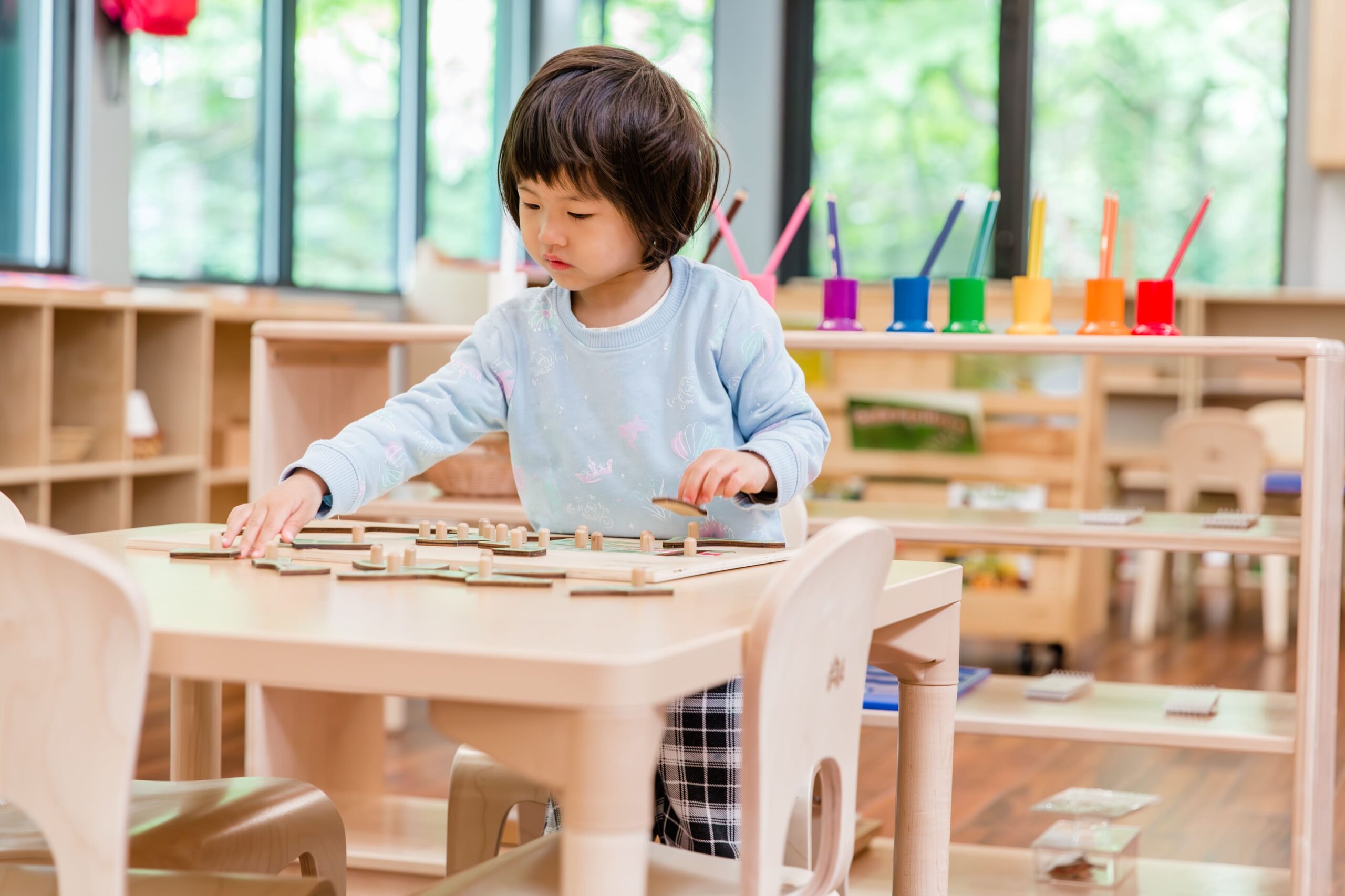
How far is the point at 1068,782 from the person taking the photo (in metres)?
2.86

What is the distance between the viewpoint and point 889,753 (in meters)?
3.04

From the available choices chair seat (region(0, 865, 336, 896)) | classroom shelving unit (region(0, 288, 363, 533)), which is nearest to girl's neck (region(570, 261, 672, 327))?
chair seat (region(0, 865, 336, 896))

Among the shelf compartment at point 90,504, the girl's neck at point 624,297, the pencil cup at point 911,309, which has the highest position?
the pencil cup at point 911,309

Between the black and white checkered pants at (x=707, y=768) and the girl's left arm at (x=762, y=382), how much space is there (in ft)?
0.67

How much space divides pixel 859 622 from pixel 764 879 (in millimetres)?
189

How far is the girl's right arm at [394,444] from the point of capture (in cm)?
118

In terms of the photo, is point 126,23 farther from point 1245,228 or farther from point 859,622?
point 1245,228

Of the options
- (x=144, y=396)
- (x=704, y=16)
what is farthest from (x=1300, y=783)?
(x=704, y=16)

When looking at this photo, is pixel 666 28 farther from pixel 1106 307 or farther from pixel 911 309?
pixel 1106 307

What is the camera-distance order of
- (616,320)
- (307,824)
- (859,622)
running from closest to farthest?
1. (859,622)
2. (307,824)
3. (616,320)

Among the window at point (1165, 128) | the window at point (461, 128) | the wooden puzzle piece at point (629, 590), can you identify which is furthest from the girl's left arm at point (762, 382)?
the window at point (1165, 128)

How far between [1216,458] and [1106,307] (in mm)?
2754

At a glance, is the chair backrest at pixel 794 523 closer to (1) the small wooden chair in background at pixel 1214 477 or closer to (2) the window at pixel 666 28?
(1) the small wooden chair in background at pixel 1214 477

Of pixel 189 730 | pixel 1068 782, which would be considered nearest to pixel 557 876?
pixel 189 730
